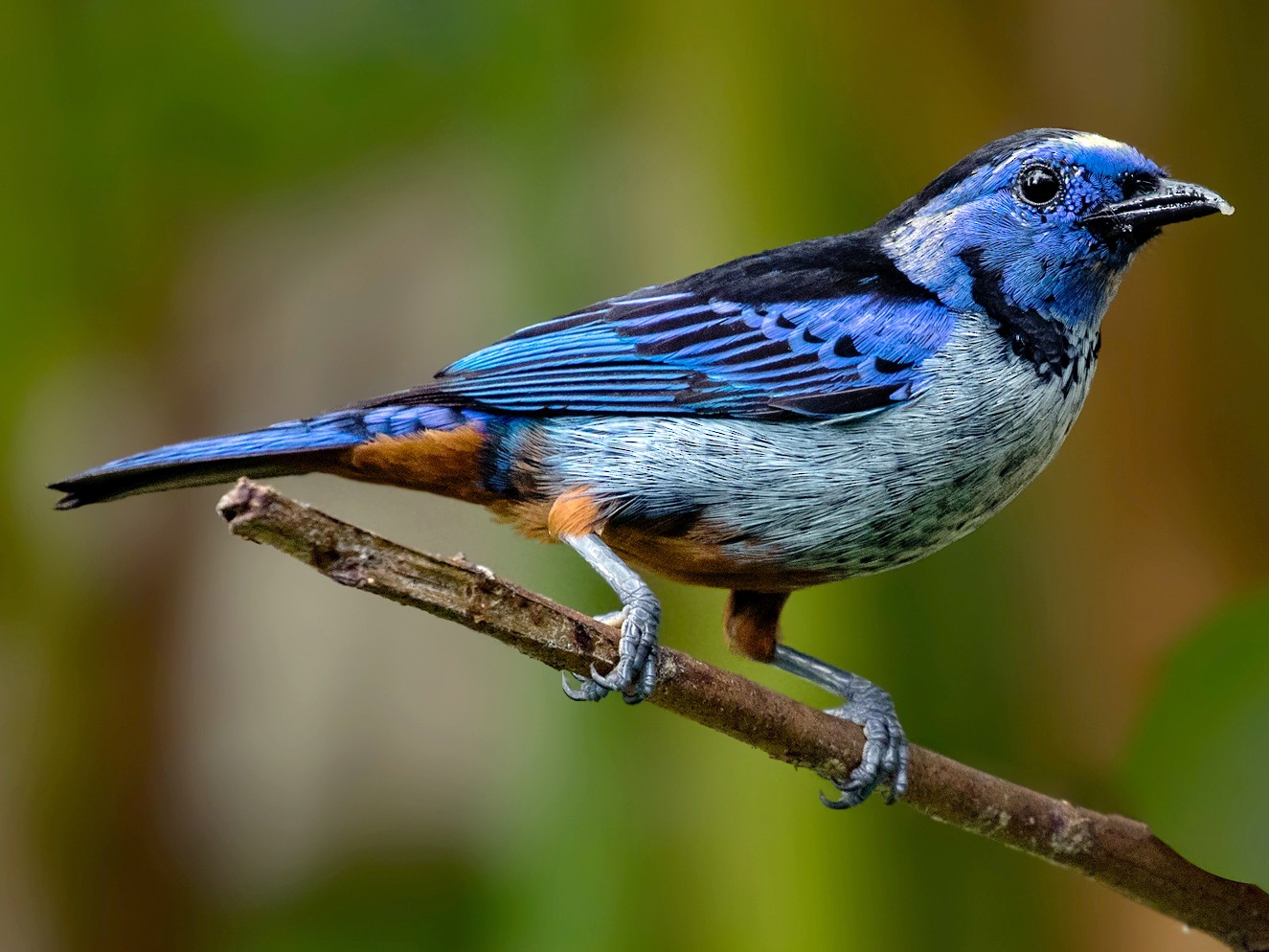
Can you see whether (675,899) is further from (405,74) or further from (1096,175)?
(405,74)

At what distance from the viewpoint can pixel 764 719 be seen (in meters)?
2.61

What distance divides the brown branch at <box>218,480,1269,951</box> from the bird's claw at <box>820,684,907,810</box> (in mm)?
31

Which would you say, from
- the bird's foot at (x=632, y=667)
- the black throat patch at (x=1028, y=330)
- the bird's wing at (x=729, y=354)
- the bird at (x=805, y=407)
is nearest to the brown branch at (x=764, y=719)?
the bird's foot at (x=632, y=667)

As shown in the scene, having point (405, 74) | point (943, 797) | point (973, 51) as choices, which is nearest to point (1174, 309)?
point (973, 51)

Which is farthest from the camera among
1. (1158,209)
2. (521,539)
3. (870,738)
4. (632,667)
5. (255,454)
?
(521,539)

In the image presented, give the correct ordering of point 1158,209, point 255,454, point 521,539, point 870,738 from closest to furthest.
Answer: point 255,454 → point 1158,209 → point 870,738 → point 521,539

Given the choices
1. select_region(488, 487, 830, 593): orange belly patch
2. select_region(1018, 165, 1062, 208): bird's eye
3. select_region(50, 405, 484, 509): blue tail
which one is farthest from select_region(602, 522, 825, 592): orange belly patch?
select_region(1018, 165, 1062, 208): bird's eye

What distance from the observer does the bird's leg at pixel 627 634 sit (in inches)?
99.3

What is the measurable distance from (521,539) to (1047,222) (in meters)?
1.60

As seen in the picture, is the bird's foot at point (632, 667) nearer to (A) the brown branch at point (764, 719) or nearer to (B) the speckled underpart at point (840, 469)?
(A) the brown branch at point (764, 719)

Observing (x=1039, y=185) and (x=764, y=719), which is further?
(x=1039, y=185)

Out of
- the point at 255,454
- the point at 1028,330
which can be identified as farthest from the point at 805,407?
the point at 255,454

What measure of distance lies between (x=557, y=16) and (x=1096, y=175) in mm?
A: 1863

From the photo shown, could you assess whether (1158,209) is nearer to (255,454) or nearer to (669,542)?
(669,542)
